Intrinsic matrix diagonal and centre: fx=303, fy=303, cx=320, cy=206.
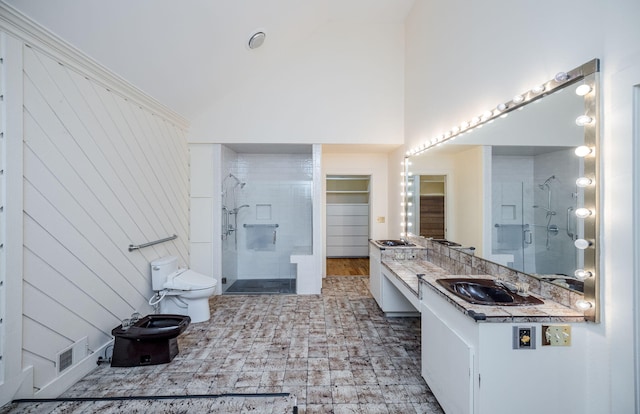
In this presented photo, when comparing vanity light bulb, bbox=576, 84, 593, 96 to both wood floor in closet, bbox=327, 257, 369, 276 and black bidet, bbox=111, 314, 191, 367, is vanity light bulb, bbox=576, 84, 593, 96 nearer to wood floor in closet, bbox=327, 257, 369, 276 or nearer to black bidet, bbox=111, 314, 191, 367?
black bidet, bbox=111, 314, 191, 367

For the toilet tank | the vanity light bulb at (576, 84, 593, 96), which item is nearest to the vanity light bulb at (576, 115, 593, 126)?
the vanity light bulb at (576, 84, 593, 96)

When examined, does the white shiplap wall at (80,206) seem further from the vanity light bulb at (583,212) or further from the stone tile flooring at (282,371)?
the vanity light bulb at (583,212)

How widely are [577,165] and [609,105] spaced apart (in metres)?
0.30

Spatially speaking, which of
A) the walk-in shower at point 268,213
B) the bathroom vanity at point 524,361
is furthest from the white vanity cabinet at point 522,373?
the walk-in shower at point 268,213

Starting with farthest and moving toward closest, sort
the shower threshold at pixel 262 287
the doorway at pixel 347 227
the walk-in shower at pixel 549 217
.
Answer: the doorway at pixel 347 227 → the shower threshold at pixel 262 287 → the walk-in shower at pixel 549 217

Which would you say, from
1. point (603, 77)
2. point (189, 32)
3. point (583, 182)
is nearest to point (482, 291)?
point (583, 182)

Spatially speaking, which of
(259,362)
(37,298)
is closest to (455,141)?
(259,362)

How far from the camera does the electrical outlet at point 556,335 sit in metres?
1.49

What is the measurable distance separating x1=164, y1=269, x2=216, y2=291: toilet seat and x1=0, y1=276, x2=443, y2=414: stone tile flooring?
1.44ft

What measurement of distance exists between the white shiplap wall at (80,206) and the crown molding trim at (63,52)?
0.09ft

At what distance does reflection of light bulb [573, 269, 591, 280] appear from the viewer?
1462 mm

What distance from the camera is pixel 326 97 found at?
4.41m

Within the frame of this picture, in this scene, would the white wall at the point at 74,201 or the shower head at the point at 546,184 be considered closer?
the shower head at the point at 546,184

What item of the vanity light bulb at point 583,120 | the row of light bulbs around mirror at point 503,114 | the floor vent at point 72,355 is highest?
the row of light bulbs around mirror at point 503,114
